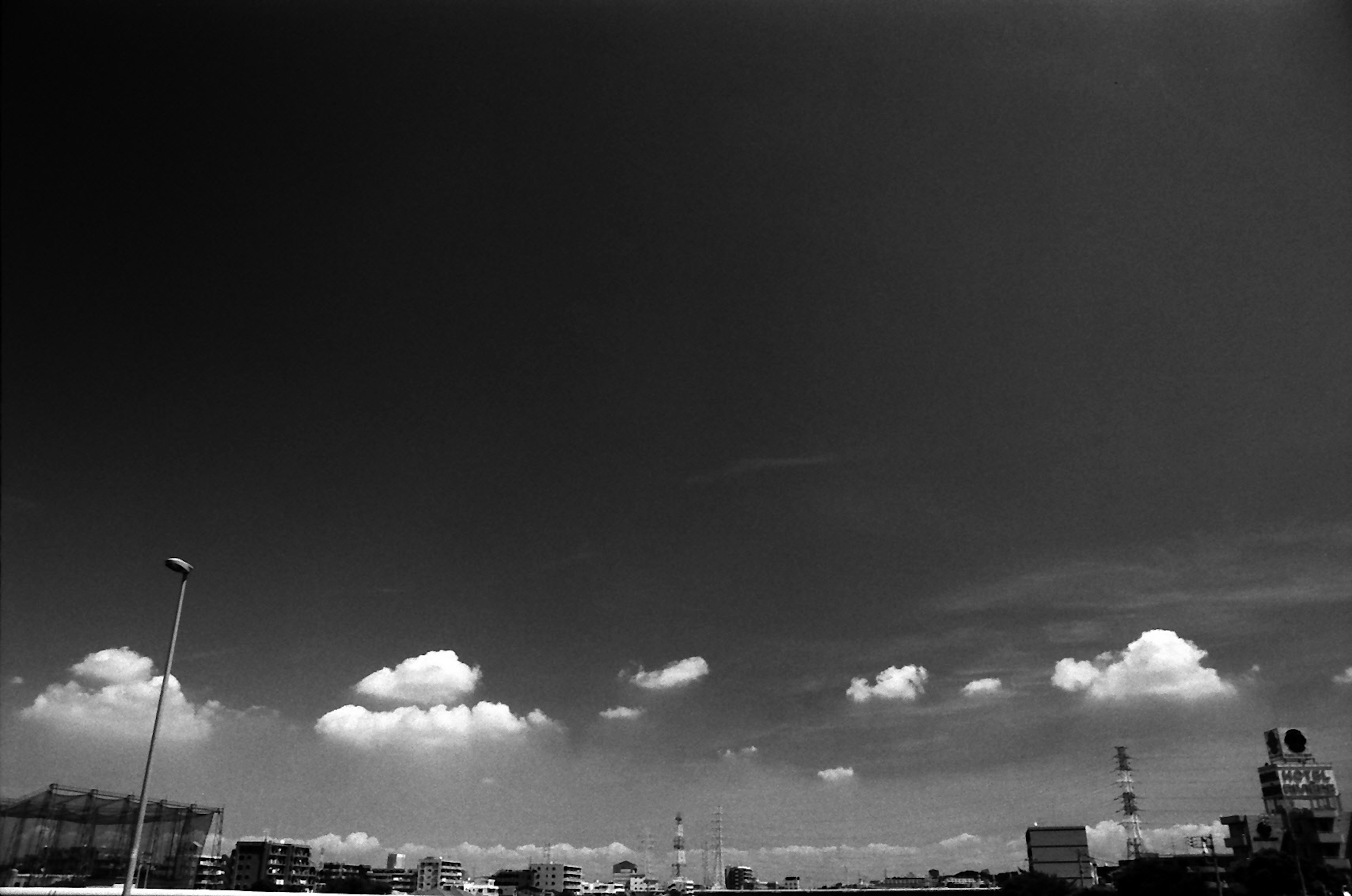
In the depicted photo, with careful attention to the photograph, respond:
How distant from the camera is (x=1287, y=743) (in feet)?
367

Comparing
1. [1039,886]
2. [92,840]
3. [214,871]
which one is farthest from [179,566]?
[214,871]

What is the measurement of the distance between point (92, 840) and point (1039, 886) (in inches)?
4224

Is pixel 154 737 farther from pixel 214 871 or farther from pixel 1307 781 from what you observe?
pixel 214 871

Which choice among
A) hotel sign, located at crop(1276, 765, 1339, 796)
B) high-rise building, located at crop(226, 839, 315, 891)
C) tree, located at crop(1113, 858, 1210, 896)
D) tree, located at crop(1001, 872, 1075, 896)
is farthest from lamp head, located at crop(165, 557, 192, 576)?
high-rise building, located at crop(226, 839, 315, 891)

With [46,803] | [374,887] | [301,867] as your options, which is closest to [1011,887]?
[46,803]

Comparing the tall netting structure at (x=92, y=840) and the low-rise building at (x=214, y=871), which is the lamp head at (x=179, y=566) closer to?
the tall netting structure at (x=92, y=840)

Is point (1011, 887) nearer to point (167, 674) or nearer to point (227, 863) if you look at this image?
point (167, 674)

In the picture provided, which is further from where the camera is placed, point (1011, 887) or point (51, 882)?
point (1011, 887)

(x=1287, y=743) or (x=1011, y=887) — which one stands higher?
(x=1287, y=743)

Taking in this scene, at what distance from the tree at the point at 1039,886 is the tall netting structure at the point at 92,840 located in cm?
9718

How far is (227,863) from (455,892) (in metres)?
49.4

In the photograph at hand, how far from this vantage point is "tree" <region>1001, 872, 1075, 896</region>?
9869 centimetres

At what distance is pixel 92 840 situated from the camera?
268 feet

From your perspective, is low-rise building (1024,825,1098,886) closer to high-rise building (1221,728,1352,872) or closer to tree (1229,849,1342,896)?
high-rise building (1221,728,1352,872)
